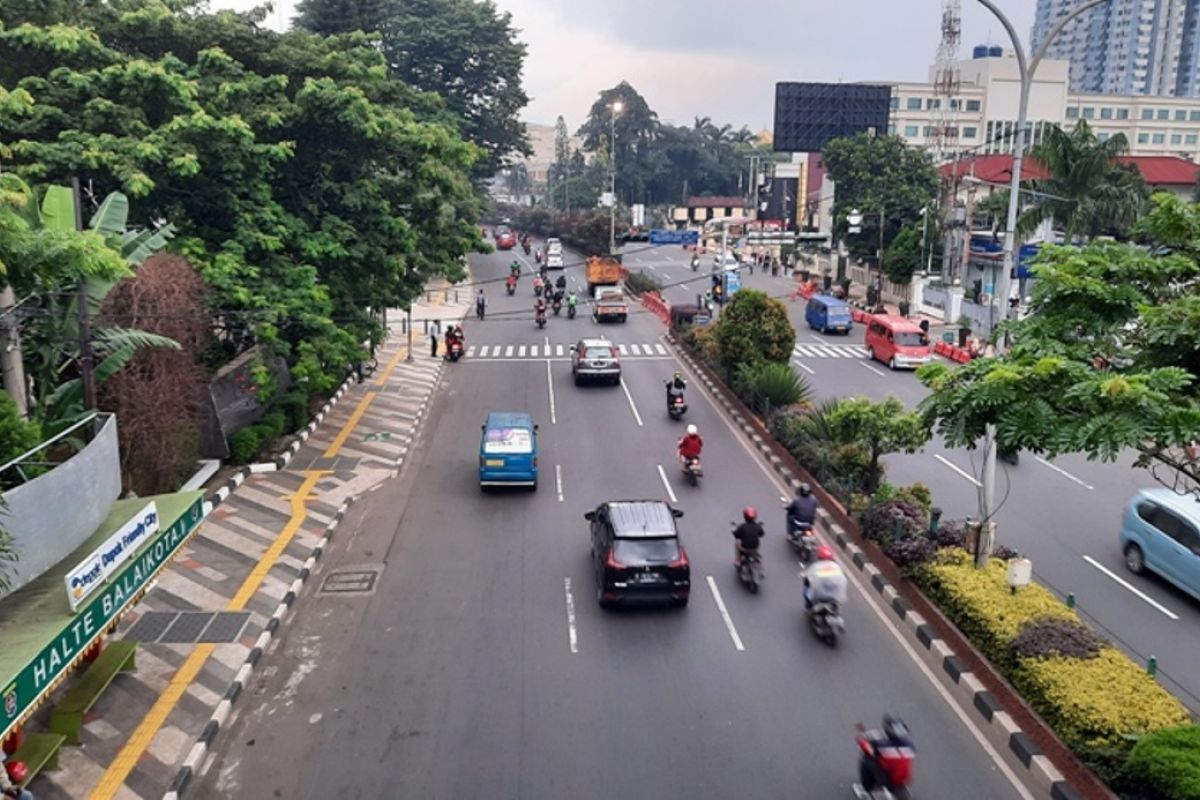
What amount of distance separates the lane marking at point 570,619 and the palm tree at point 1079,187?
1109 inches

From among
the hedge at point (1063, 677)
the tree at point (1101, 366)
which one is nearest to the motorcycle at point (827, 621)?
the hedge at point (1063, 677)

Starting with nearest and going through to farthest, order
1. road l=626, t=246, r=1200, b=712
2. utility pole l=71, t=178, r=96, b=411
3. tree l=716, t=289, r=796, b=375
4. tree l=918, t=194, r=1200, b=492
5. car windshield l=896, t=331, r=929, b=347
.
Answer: tree l=918, t=194, r=1200, b=492
utility pole l=71, t=178, r=96, b=411
road l=626, t=246, r=1200, b=712
tree l=716, t=289, r=796, b=375
car windshield l=896, t=331, r=929, b=347

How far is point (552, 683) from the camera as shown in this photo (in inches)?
501

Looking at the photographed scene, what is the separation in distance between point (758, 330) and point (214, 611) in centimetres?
1742

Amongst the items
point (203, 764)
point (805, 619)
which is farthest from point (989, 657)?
point (203, 764)

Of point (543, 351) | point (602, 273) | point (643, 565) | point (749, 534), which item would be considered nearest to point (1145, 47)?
point (602, 273)

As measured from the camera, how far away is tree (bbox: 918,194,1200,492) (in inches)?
302

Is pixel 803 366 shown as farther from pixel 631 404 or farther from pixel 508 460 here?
pixel 508 460

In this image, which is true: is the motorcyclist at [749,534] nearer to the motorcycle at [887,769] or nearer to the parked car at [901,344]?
the motorcycle at [887,769]

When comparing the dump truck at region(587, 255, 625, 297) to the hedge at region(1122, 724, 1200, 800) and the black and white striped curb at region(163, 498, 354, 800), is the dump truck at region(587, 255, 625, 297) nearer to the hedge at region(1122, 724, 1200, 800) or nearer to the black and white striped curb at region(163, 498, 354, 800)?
the black and white striped curb at region(163, 498, 354, 800)

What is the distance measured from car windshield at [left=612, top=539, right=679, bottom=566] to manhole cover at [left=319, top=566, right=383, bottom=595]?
451 centimetres

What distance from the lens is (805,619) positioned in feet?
48.7

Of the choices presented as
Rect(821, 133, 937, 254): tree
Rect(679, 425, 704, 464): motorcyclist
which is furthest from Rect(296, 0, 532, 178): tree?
Rect(679, 425, 704, 464): motorcyclist

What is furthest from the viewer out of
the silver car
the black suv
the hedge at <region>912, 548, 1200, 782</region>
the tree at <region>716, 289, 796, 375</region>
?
the silver car
